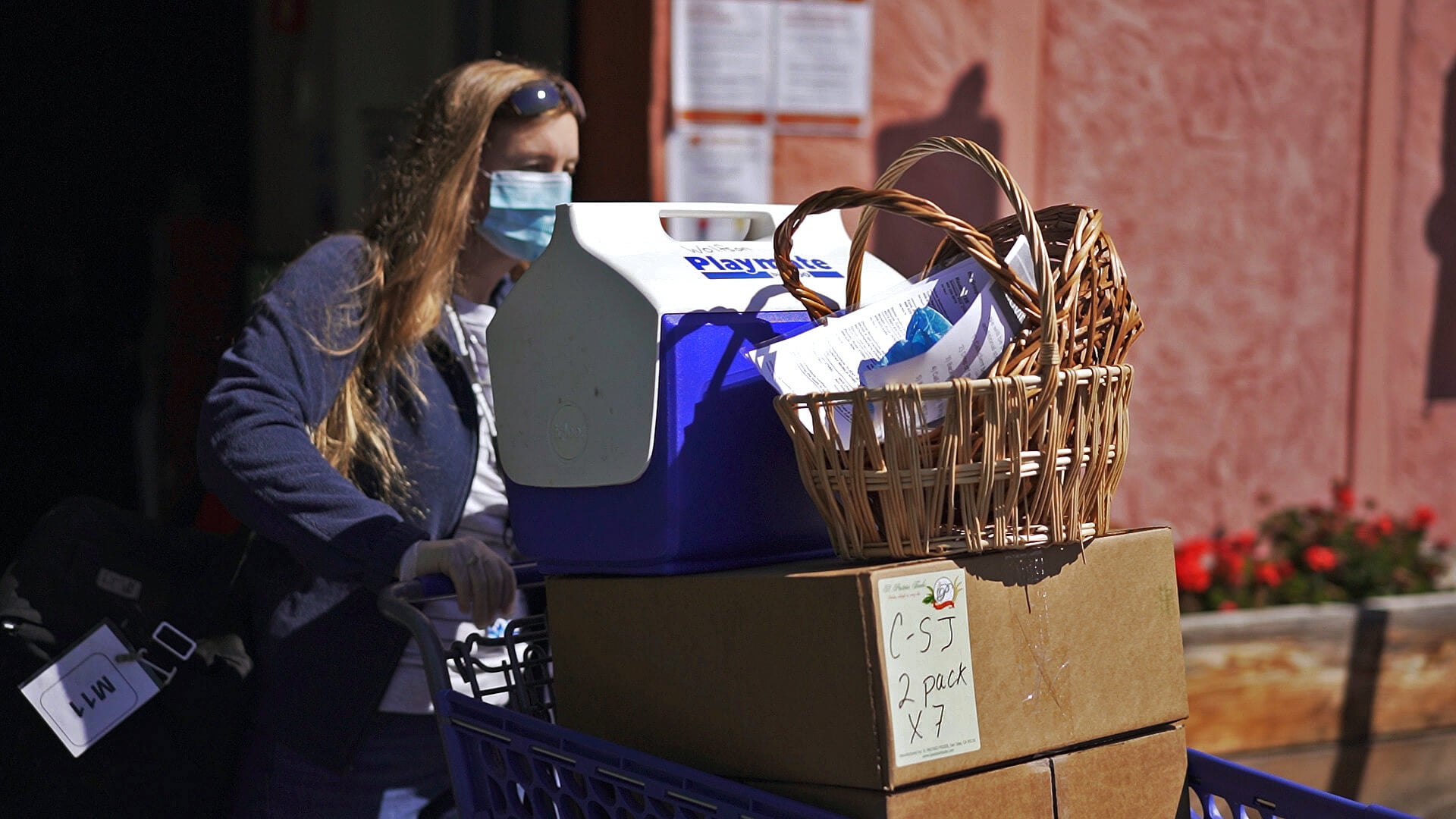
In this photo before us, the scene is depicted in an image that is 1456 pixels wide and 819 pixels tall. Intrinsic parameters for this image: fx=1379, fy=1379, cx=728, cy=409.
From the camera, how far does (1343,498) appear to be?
14.6ft

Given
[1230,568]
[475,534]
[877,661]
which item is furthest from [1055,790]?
[1230,568]

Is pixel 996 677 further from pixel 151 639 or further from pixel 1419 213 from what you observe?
pixel 1419 213

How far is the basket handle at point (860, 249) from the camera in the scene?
1.23 meters

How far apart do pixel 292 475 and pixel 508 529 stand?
1.09 ft

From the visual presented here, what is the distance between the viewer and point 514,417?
1.48 metres

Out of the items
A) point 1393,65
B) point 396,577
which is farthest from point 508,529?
point 1393,65

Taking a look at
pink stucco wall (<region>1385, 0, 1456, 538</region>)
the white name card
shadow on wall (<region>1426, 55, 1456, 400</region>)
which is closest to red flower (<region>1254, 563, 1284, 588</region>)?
pink stucco wall (<region>1385, 0, 1456, 538</region>)

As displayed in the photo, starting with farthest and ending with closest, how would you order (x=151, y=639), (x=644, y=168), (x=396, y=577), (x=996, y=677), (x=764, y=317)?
(x=644, y=168) → (x=151, y=639) → (x=396, y=577) → (x=764, y=317) → (x=996, y=677)

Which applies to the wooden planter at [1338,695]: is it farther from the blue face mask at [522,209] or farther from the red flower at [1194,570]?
the blue face mask at [522,209]

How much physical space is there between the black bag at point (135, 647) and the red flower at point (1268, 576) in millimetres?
2992

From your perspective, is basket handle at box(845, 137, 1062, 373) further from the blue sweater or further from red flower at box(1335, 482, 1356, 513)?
red flower at box(1335, 482, 1356, 513)

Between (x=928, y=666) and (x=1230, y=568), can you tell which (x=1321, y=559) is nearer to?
(x=1230, y=568)

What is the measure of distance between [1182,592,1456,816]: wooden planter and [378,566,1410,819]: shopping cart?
207 cm

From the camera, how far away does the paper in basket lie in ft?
3.99
